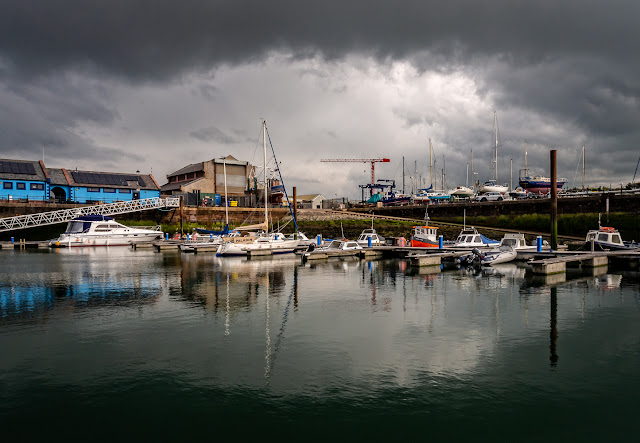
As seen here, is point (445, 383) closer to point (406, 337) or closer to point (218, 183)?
point (406, 337)

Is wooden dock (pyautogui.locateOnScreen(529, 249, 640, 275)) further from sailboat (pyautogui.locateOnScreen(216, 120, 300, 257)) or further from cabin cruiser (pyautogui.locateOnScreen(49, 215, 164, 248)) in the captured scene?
cabin cruiser (pyautogui.locateOnScreen(49, 215, 164, 248))

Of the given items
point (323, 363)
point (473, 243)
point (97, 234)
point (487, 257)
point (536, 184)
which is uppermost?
point (536, 184)

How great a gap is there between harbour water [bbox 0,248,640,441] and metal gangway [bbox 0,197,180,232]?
160 ft

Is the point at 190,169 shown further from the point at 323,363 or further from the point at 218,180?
the point at 323,363

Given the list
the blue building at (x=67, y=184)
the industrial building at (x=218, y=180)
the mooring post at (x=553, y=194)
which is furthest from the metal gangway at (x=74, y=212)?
the mooring post at (x=553, y=194)

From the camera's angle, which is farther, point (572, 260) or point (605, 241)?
point (605, 241)

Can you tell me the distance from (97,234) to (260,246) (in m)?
31.9

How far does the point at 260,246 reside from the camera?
47.2 m

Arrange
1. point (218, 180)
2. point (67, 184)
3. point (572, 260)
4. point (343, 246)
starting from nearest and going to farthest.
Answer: point (572, 260) → point (343, 246) → point (67, 184) → point (218, 180)

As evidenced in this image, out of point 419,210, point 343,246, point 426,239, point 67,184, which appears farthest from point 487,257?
point 67,184

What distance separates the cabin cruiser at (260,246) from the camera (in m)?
46.5

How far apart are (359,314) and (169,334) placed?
7.81 m

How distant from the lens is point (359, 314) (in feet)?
62.3

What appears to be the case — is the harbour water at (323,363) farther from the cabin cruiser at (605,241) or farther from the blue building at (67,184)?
the blue building at (67,184)
